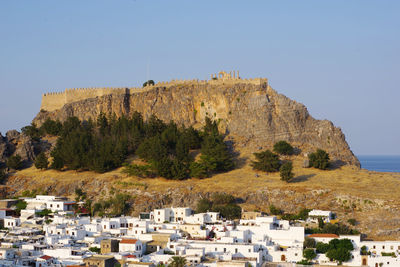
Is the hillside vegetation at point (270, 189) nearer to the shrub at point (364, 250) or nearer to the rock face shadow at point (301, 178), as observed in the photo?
the rock face shadow at point (301, 178)

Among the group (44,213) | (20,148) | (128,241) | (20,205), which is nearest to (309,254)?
(128,241)

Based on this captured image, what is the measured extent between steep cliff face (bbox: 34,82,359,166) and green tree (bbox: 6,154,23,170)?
30.4 ft

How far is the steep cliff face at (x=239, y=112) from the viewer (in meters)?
66.8

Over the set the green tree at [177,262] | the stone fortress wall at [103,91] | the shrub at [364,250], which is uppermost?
the stone fortress wall at [103,91]

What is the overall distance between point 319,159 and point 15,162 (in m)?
32.2

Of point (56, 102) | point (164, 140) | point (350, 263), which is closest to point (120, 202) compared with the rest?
point (164, 140)

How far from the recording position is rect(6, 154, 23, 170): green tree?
224 ft

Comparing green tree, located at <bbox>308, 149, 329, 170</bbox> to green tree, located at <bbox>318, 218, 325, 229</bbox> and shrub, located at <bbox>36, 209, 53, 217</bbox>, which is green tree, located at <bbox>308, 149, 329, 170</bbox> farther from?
shrub, located at <bbox>36, 209, 53, 217</bbox>

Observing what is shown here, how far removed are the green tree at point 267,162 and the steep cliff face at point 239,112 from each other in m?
4.14

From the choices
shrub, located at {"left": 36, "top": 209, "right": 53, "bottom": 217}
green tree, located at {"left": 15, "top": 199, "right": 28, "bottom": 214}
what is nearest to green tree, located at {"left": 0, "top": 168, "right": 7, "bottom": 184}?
green tree, located at {"left": 15, "top": 199, "right": 28, "bottom": 214}

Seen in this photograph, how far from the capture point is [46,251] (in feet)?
135

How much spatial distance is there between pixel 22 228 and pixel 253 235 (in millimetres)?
18309

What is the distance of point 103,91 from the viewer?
77062mm

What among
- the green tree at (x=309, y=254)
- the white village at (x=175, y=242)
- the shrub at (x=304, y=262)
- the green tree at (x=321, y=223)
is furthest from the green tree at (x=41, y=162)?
the shrub at (x=304, y=262)
